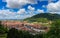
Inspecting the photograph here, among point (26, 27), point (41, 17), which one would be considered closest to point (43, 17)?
point (41, 17)

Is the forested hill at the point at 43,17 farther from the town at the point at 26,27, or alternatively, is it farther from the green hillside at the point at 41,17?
the town at the point at 26,27

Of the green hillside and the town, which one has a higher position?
the green hillside

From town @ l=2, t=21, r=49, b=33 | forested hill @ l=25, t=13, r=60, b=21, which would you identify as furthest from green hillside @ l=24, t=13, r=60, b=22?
town @ l=2, t=21, r=49, b=33

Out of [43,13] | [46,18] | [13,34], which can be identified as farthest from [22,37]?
[46,18]

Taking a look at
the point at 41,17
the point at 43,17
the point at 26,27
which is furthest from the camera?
the point at 41,17

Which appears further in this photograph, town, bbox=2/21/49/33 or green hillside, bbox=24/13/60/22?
green hillside, bbox=24/13/60/22

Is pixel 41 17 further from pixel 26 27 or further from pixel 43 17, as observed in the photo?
pixel 26 27

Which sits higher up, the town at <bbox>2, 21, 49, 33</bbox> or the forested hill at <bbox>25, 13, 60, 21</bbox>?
the forested hill at <bbox>25, 13, 60, 21</bbox>

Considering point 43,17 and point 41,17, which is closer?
point 43,17

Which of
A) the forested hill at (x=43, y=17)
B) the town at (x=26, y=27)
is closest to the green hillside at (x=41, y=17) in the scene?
the forested hill at (x=43, y=17)

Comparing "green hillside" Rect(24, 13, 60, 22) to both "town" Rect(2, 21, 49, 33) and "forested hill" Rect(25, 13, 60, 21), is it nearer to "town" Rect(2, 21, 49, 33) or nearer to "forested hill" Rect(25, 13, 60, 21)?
"forested hill" Rect(25, 13, 60, 21)

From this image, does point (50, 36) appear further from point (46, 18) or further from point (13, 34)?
point (46, 18)
